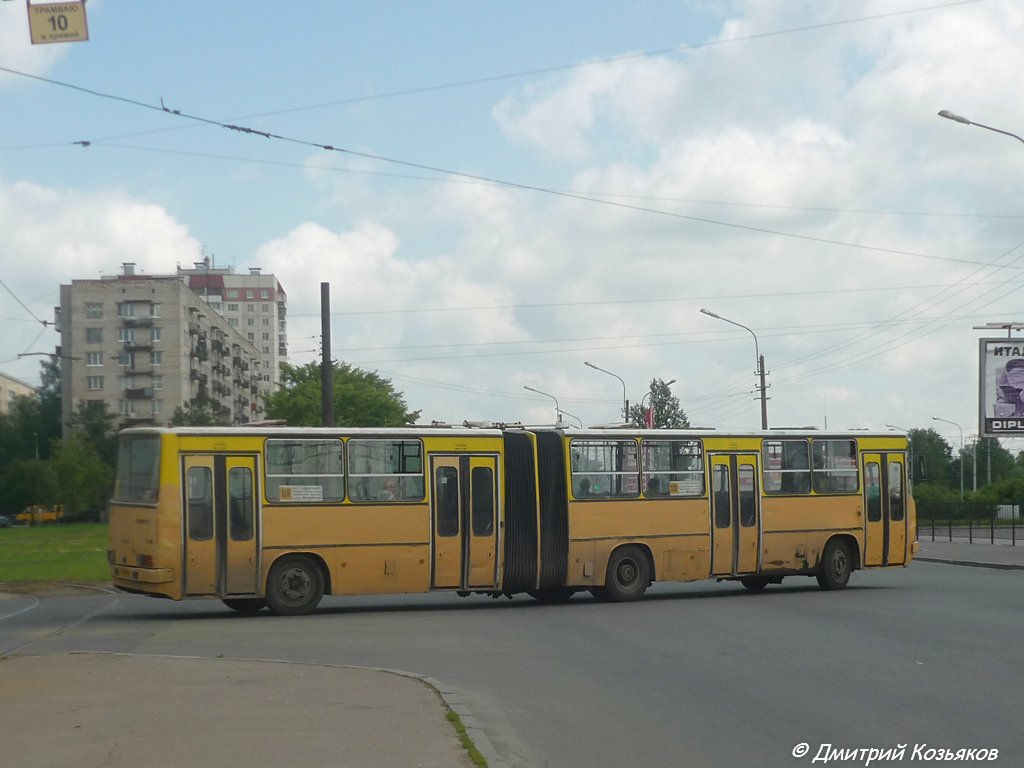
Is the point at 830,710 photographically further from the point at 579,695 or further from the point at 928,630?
the point at 928,630

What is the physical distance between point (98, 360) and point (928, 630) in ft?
352

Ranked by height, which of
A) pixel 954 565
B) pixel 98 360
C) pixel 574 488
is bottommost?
pixel 954 565

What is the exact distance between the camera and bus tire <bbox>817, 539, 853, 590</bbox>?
25.2 meters

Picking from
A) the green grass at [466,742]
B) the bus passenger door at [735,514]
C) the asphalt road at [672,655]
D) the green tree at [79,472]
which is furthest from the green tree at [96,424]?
the green grass at [466,742]

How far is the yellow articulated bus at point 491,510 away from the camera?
20594 mm

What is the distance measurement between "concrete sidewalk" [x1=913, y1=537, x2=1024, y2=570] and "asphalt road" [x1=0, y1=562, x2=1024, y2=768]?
26.1 feet

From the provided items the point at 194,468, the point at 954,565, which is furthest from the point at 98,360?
the point at 194,468

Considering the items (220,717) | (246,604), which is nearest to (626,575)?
(246,604)

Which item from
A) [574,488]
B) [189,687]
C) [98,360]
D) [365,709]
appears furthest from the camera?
[98,360]

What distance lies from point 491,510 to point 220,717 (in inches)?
503

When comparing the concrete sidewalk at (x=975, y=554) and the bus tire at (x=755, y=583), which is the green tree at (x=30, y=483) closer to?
the concrete sidewalk at (x=975, y=554)

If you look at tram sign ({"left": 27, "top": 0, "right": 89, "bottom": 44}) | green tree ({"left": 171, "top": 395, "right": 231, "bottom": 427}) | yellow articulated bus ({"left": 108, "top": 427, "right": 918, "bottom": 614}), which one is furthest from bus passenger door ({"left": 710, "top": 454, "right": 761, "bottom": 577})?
green tree ({"left": 171, "top": 395, "right": 231, "bottom": 427})

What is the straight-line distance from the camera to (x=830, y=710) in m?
10.7

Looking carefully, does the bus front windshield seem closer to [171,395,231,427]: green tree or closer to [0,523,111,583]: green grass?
[0,523,111,583]: green grass
